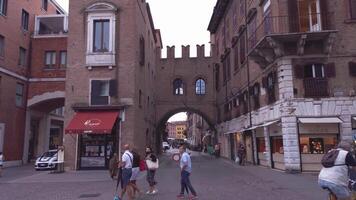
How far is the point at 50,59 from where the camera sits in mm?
29359

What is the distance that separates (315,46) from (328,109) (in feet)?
10.5

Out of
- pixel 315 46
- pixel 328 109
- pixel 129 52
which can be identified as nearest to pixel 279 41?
pixel 315 46

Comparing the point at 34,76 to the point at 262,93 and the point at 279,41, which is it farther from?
the point at 279,41

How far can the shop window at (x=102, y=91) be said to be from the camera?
2241 centimetres

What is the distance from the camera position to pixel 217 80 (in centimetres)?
3897

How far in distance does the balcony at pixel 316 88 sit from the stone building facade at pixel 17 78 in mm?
19030

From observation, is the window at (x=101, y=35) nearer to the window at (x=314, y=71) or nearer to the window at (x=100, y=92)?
the window at (x=100, y=92)

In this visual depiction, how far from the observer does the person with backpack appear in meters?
5.98

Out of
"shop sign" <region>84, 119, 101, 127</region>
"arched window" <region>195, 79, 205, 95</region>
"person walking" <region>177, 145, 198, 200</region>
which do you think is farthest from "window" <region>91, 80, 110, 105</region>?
"arched window" <region>195, 79, 205, 95</region>

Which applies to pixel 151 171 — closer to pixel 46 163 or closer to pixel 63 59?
pixel 46 163

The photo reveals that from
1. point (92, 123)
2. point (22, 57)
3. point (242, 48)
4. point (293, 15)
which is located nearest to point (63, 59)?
point (22, 57)

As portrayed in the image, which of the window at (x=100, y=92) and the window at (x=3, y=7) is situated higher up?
the window at (x=3, y=7)

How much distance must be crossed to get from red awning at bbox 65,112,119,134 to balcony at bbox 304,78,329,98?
10841 millimetres

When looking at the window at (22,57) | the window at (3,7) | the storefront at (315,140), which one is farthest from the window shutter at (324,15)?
the window at (22,57)
